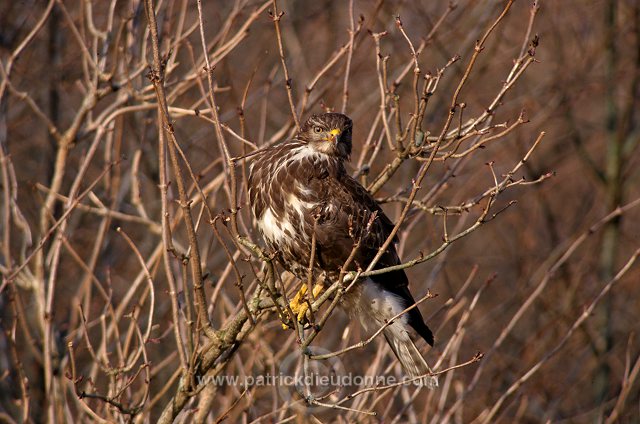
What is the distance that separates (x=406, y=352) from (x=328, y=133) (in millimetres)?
1377

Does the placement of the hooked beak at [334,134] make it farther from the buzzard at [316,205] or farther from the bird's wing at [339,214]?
the bird's wing at [339,214]

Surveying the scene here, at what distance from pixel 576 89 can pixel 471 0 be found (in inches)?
64.2

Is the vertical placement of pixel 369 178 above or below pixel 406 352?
above

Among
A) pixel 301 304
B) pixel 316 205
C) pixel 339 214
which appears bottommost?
pixel 301 304

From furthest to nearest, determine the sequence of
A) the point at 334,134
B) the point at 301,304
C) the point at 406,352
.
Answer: the point at 406,352 → the point at 334,134 → the point at 301,304

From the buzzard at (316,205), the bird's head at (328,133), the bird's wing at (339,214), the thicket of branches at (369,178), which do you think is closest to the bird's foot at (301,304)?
the buzzard at (316,205)

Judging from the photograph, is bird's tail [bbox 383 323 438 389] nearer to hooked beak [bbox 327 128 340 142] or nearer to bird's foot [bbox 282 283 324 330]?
bird's foot [bbox 282 283 324 330]

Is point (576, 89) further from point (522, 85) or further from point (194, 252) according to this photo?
point (194, 252)

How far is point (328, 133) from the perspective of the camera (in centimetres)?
464

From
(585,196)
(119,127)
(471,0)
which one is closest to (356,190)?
(119,127)

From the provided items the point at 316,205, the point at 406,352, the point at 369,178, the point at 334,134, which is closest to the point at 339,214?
the point at 316,205

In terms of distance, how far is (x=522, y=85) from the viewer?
358 inches

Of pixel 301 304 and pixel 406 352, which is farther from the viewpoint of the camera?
pixel 406 352

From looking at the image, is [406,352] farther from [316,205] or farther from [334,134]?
[334,134]
